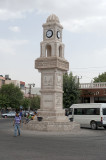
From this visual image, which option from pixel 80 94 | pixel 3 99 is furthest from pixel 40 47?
pixel 3 99

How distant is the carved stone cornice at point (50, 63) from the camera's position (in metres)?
22.0

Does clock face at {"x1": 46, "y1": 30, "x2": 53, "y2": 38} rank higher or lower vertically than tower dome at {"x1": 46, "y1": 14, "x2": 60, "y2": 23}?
lower

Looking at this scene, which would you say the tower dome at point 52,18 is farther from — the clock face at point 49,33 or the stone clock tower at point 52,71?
the clock face at point 49,33

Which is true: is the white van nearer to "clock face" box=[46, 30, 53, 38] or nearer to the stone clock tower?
the stone clock tower

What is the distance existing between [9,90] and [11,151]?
52.7 metres

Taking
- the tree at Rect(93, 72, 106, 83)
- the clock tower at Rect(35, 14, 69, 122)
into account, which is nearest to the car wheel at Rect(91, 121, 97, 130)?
the clock tower at Rect(35, 14, 69, 122)

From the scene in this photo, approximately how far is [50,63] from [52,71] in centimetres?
74

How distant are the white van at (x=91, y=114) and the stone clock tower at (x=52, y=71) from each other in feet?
7.60

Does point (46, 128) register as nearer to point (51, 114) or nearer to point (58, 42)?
point (51, 114)

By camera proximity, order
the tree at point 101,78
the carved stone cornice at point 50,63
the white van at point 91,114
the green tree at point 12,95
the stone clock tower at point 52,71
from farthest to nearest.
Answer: the tree at point 101,78
the green tree at point 12,95
the white van at point 91,114
the carved stone cornice at point 50,63
the stone clock tower at point 52,71

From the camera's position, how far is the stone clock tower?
21.5 meters

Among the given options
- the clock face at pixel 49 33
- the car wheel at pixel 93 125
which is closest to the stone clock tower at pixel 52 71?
the clock face at pixel 49 33

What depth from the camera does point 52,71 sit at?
73.0ft

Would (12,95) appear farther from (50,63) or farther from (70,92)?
(50,63)
